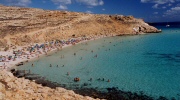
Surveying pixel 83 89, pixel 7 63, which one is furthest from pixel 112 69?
pixel 7 63

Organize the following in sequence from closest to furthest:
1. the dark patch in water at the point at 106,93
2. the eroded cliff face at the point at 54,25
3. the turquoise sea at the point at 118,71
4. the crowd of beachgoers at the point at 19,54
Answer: the dark patch in water at the point at 106,93 < the turquoise sea at the point at 118,71 < the crowd of beachgoers at the point at 19,54 < the eroded cliff face at the point at 54,25

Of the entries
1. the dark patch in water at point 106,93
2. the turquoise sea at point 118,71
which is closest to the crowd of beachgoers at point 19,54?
the turquoise sea at point 118,71

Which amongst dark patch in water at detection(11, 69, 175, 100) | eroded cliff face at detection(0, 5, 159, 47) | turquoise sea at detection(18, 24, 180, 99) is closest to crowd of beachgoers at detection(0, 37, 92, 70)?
turquoise sea at detection(18, 24, 180, 99)

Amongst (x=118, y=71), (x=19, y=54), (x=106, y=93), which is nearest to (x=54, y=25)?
(x=19, y=54)

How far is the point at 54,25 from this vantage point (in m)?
78.9

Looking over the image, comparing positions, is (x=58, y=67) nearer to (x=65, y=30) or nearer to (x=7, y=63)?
(x=7, y=63)

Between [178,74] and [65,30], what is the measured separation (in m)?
52.5

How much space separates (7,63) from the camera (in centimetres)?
4088

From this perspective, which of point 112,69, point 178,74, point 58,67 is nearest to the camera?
point 178,74

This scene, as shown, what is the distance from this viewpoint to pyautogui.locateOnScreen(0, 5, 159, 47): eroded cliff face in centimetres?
6612

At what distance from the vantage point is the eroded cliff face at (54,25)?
2603 inches

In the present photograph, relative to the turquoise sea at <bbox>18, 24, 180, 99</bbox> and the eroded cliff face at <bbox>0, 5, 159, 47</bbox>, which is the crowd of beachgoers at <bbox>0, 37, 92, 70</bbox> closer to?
the turquoise sea at <bbox>18, 24, 180, 99</bbox>

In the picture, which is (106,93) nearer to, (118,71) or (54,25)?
(118,71)

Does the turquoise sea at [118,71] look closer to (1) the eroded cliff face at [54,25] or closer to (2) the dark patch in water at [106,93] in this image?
(2) the dark patch in water at [106,93]
